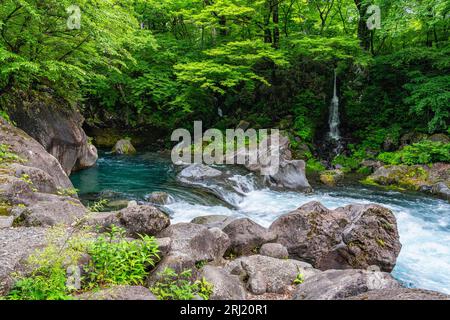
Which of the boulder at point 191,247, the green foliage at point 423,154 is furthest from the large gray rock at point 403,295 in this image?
the green foliage at point 423,154

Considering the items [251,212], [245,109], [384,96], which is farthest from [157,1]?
[251,212]

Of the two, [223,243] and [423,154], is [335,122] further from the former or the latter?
[223,243]

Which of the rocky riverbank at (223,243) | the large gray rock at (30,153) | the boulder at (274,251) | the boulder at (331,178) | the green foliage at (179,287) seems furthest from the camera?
the boulder at (331,178)

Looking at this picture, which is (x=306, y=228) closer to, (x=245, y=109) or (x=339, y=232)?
(x=339, y=232)

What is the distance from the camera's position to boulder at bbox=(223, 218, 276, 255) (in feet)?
21.4

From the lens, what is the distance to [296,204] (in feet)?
37.8

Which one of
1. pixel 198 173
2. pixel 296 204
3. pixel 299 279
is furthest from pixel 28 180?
pixel 296 204

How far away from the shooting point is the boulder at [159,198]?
1064 centimetres

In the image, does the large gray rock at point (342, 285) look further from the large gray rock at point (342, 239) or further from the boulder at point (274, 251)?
the large gray rock at point (342, 239)

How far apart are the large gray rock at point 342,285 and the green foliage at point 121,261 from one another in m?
1.99

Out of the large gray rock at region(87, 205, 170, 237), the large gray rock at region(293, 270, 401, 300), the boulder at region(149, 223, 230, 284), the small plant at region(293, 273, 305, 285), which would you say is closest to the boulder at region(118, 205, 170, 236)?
the large gray rock at region(87, 205, 170, 237)

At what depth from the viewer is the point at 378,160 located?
55.1 feet

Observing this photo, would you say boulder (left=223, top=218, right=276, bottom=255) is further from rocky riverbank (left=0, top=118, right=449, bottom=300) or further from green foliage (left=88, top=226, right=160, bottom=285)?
green foliage (left=88, top=226, right=160, bottom=285)

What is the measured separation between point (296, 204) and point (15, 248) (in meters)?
8.81
